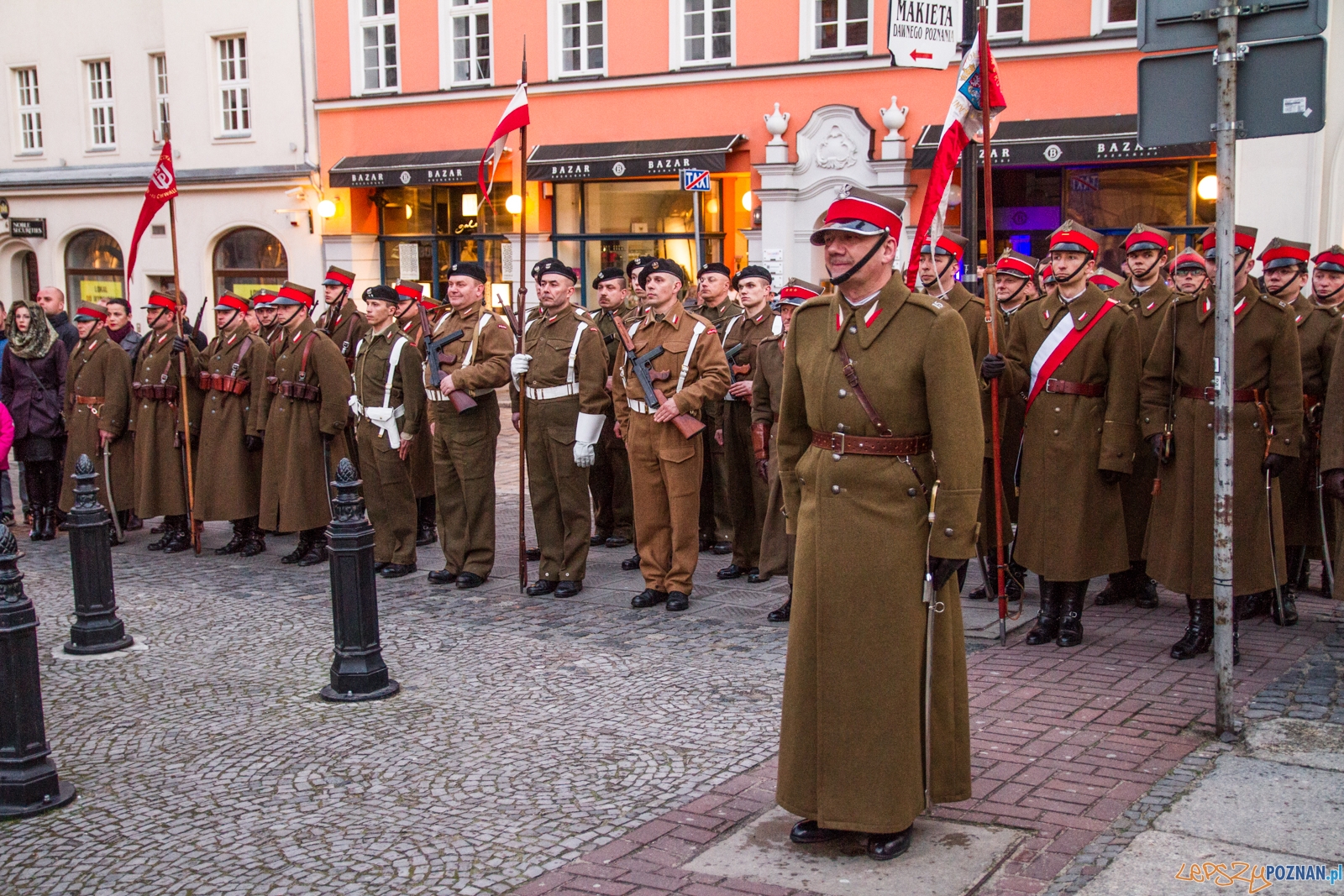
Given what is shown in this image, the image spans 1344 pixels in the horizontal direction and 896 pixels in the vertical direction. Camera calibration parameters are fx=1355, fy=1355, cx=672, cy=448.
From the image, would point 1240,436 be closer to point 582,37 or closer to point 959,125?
point 959,125

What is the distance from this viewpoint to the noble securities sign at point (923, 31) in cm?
909

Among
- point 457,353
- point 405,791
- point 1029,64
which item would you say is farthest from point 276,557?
point 1029,64

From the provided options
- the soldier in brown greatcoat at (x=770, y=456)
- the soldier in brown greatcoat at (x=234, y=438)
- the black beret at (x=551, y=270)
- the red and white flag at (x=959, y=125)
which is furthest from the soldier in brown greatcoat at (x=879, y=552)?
the soldier in brown greatcoat at (x=234, y=438)

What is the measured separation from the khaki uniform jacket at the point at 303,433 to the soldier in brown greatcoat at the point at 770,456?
3355 millimetres

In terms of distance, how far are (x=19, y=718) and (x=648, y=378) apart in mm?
4188

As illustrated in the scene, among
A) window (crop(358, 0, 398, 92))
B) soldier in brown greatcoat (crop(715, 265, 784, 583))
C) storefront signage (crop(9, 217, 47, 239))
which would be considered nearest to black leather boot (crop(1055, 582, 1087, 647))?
soldier in brown greatcoat (crop(715, 265, 784, 583))

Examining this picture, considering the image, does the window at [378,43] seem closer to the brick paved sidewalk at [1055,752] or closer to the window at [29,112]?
the window at [29,112]

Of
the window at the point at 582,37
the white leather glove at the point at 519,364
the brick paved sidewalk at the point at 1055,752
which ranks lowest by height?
the brick paved sidewalk at the point at 1055,752

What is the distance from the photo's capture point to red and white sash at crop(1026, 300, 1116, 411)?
23.0ft

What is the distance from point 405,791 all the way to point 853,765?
182 centimetres

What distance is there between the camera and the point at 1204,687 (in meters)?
6.24

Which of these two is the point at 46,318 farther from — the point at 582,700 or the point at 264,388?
the point at 582,700

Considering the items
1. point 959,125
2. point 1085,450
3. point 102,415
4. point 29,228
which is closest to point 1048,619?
point 1085,450

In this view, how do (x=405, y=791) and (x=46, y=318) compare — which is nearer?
(x=405, y=791)
